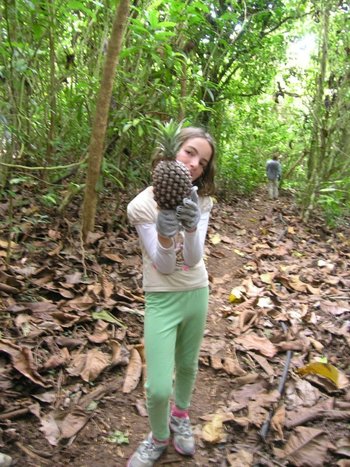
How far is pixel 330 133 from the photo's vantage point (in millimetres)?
9516

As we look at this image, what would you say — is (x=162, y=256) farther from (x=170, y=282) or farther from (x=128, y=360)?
(x=128, y=360)

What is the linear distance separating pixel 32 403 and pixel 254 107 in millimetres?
11082

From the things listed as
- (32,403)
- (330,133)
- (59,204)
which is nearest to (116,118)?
(59,204)

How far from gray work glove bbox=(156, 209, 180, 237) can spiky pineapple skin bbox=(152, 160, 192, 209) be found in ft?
0.11

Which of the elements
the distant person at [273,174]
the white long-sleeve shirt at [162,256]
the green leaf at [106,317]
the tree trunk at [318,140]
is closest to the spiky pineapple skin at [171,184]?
the white long-sleeve shirt at [162,256]

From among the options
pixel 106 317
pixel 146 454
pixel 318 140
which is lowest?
pixel 146 454

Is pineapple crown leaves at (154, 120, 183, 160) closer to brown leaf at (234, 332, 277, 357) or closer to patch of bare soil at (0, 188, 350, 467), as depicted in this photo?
patch of bare soil at (0, 188, 350, 467)

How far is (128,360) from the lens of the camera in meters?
3.23

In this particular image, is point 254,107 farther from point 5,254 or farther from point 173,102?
point 5,254

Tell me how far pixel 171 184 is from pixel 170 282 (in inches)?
22.0

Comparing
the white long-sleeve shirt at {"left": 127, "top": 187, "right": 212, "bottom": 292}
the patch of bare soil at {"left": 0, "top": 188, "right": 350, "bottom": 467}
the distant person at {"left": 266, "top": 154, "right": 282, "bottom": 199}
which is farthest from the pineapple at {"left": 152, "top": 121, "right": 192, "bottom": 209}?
the distant person at {"left": 266, "top": 154, "right": 282, "bottom": 199}

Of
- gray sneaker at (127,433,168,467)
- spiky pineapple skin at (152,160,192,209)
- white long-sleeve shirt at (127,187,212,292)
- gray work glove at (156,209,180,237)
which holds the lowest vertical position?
gray sneaker at (127,433,168,467)

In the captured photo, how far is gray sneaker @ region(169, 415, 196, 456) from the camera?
253 centimetres

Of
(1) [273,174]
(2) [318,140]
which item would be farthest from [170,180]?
(1) [273,174]
